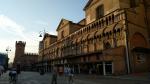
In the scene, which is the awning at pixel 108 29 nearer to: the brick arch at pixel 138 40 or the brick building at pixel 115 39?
the brick building at pixel 115 39

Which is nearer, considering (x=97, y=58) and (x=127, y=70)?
(x=127, y=70)

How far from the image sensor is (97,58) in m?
36.9

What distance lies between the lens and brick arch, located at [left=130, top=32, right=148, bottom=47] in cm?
3512

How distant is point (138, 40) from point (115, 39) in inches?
194

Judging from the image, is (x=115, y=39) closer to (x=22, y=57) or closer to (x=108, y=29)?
(x=108, y=29)

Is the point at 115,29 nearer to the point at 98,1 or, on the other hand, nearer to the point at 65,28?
the point at 98,1

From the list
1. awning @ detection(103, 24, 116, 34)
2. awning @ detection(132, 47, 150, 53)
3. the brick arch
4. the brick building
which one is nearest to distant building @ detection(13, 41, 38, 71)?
the brick building

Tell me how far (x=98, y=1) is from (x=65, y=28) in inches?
688

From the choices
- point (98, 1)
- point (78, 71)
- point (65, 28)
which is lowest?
point (78, 71)

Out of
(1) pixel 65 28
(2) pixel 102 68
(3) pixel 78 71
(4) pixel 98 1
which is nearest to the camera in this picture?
(2) pixel 102 68

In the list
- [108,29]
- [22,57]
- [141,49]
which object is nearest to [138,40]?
[141,49]

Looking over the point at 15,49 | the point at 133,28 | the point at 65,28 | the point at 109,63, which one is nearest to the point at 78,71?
the point at 109,63

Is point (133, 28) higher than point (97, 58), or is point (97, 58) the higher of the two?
point (133, 28)

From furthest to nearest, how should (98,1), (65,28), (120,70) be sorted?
(65,28), (98,1), (120,70)
